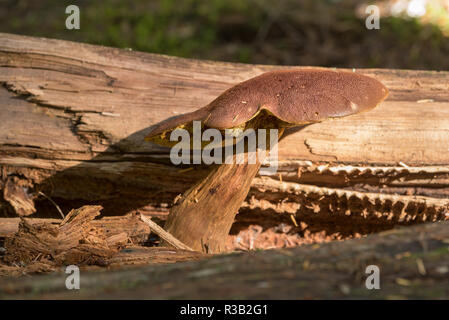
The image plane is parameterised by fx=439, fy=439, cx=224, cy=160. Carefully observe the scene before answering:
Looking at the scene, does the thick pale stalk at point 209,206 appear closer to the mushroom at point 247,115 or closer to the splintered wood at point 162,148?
the mushroom at point 247,115

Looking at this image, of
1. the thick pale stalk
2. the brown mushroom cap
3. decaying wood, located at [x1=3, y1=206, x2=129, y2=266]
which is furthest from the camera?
the thick pale stalk

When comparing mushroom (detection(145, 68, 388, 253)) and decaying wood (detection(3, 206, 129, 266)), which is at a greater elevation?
mushroom (detection(145, 68, 388, 253))

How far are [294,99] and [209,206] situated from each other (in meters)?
0.76

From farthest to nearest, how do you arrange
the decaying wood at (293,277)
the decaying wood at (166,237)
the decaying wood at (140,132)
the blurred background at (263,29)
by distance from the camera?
the blurred background at (263,29) → the decaying wood at (140,132) → the decaying wood at (166,237) → the decaying wood at (293,277)

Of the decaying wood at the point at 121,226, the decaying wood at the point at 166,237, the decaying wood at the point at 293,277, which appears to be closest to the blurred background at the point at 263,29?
the decaying wood at the point at 121,226

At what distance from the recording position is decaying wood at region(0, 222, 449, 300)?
4.44ft

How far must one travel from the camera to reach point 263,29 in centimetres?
551

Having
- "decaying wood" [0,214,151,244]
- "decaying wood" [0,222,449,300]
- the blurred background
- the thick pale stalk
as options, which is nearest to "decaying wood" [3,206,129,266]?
"decaying wood" [0,214,151,244]

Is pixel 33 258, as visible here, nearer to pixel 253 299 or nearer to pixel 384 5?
pixel 253 299

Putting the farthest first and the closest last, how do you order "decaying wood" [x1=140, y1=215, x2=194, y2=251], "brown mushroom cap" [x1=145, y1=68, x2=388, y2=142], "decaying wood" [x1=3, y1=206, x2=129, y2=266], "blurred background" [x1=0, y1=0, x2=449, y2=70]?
"blurred background" [x1=0, y1=0, x2=449, y2=70], "decaying wood" [x1=140, y1=215, x2=194, y2=251], "decaying wood" [x1=3, y1=206, x2=129, y2=266], "brown mushroom cap" [x1=145, y1=68, x2=388, y2=142]

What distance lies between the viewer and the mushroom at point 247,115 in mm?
1947

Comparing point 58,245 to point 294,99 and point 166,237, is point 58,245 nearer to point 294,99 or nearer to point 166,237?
point 166,237

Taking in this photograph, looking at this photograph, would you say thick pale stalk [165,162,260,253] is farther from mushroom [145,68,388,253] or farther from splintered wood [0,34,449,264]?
splintered wood [0,34,449,264]

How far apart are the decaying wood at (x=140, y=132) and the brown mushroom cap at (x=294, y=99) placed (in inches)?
23.7
